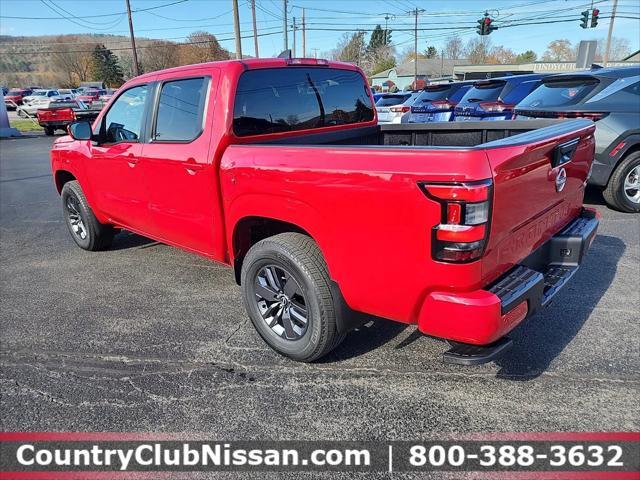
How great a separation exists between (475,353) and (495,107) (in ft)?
26.1

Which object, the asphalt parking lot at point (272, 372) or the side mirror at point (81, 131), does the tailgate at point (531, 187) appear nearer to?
the asphalt parking lot at point (272, 372)

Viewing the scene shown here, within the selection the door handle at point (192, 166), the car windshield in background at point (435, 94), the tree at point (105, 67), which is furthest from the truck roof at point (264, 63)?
the tree at point (105, 67)

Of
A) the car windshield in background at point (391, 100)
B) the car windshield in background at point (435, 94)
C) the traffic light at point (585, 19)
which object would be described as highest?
the traffic light at point (585, 19)

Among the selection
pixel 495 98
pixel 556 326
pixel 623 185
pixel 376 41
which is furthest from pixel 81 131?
pixel 376 41

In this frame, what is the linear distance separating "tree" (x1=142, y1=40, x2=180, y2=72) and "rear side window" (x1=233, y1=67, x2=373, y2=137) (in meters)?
88.1

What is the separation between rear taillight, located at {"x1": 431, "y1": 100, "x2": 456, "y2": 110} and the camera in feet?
35.2

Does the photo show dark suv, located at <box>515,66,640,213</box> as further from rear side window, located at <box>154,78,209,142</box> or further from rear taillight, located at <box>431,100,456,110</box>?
rear side window, located at <box>154,78,209,142</box>

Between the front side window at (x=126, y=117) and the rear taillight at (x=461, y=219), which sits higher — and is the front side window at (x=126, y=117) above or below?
above

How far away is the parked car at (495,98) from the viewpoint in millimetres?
8844

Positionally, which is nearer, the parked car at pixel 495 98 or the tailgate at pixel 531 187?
the tailgate at pixel 531 187

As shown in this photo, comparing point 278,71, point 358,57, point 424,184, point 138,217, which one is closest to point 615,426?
point 424,184

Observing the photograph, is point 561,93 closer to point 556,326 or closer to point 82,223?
point 556,326

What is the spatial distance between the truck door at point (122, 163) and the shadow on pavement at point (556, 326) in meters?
3.19

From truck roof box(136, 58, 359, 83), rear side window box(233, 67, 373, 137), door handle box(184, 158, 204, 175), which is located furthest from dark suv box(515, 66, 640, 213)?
door handle box(184, 158, 204, 175)
